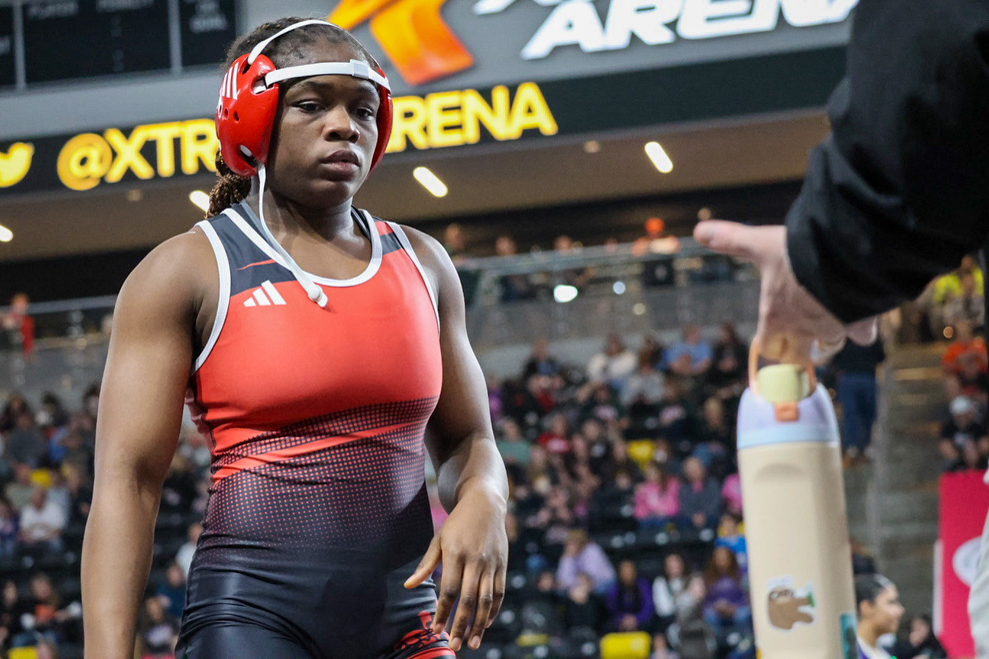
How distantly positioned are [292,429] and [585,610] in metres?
8.07

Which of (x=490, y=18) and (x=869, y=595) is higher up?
(x=490, y=18)

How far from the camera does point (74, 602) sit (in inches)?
454

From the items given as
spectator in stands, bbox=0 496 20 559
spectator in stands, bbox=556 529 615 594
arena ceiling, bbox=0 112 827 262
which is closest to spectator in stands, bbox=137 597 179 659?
spectator in stands, bbox=0 496 20 559

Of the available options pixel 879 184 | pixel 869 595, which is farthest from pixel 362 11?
pixel 879 184

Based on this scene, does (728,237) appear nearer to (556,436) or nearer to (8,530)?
(556,436)

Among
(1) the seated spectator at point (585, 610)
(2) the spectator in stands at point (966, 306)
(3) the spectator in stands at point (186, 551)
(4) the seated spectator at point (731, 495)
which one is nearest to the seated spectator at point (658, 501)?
(4) the seated spectator at point (731, 495)

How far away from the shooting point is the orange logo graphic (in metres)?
14.5

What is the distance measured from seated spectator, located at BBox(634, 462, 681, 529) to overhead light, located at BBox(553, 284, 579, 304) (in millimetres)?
3059

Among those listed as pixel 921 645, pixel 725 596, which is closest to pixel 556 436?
pixel 725 596

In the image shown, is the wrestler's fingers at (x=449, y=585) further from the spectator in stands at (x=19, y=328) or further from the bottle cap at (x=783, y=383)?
the spectator in stands at (x=19, y=328)

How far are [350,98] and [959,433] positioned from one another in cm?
938

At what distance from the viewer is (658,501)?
10969 mm

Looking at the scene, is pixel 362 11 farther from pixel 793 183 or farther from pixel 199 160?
pixel 793 183

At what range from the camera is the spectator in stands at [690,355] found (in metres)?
12.8
